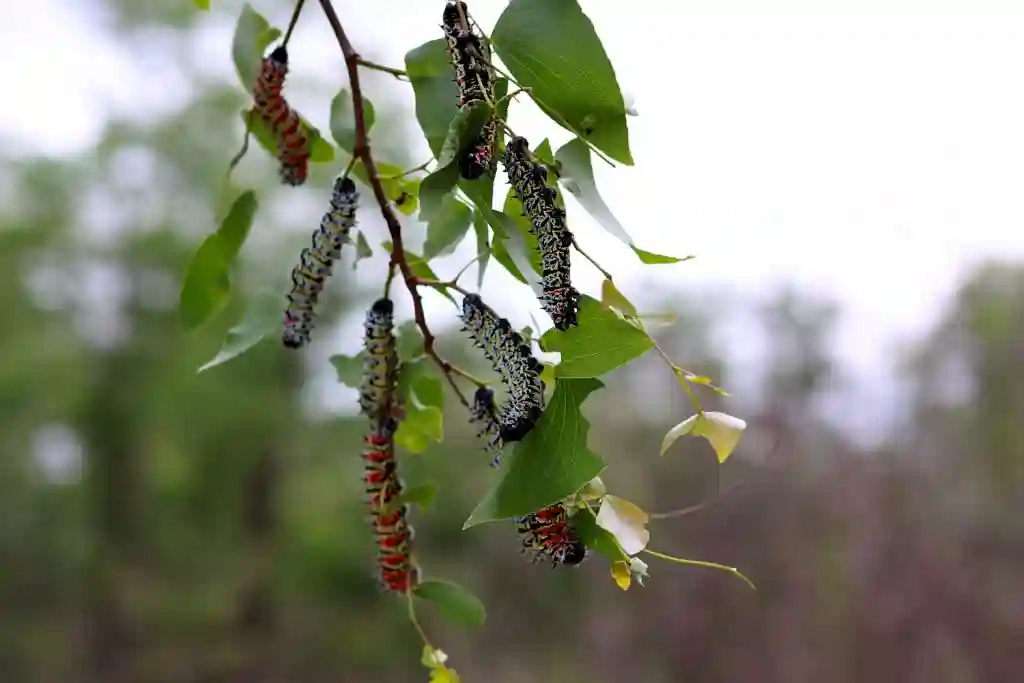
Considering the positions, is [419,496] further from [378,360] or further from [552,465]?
[552,465]

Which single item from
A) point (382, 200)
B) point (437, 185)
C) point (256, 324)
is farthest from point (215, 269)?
→ point (437, 185)

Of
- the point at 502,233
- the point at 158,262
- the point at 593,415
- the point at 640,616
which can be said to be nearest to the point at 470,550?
the point at 640,616

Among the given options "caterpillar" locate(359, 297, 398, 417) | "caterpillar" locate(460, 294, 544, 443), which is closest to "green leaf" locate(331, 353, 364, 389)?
"caterpillar" locate(359, 297, 398, 417)

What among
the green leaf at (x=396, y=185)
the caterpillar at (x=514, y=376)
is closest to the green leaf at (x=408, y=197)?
the green leaf at (x=396, y=185)

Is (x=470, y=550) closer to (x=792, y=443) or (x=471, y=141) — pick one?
(x=792, y=443)

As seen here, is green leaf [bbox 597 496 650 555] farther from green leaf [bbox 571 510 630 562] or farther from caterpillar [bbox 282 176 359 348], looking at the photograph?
caterpillar [bbox 282 176 359 348]

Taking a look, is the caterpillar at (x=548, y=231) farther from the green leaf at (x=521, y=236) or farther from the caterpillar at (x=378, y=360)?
the caterpillar at (x=378, y=360)
